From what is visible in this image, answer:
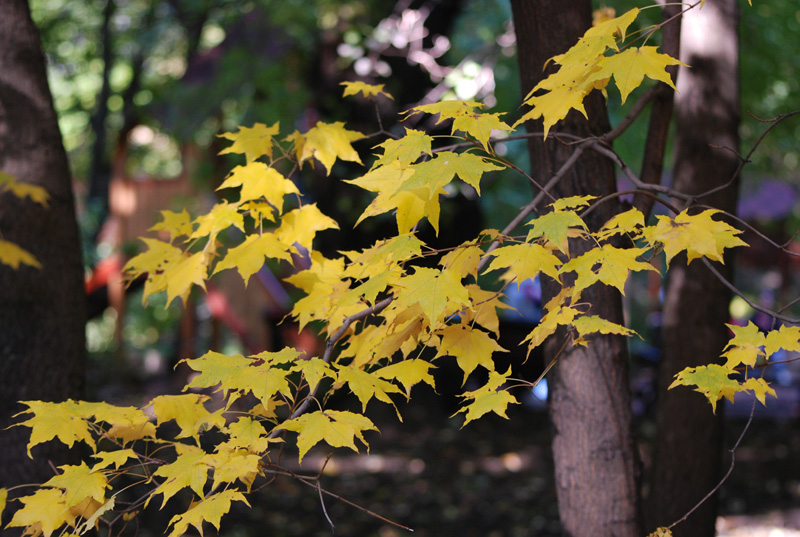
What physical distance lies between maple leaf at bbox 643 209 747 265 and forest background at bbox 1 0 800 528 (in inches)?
94.1

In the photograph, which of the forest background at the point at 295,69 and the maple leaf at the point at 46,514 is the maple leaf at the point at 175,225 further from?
the forest background at the point at 295,69

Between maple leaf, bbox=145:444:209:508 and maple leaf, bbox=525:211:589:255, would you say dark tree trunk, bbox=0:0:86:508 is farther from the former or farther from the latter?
maple leaf, bbox=525:211:589:255

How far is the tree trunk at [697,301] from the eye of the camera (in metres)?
3.75

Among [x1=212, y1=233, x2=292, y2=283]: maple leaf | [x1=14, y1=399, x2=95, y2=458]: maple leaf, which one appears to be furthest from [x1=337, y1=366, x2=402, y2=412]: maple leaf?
[x1=14, y1=399, x2=95, y2=458]: maple leaf

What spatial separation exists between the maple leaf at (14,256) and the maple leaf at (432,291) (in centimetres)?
221

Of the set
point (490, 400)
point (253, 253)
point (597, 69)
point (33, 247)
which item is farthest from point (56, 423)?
point (597, 69)

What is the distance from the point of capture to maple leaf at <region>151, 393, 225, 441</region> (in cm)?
221

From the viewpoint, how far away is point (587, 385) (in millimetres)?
2857

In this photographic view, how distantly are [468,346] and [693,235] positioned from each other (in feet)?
2.31

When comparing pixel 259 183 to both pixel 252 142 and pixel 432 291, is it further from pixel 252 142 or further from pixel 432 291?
pixel 432 291

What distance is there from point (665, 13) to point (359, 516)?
472 centimetres

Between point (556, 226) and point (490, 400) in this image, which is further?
point (490, 400)

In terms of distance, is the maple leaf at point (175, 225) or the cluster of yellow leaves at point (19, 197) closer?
the maple leaf at point (175, 225)

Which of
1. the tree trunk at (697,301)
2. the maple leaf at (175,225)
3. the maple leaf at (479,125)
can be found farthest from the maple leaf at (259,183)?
the tree trunk at (697,301)
